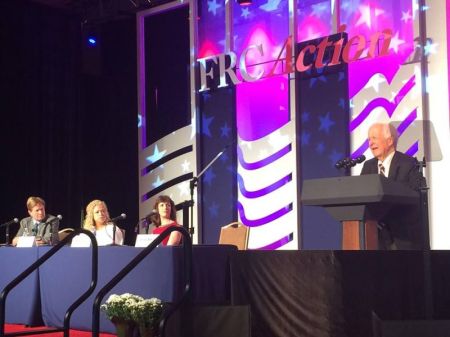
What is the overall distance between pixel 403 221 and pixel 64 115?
255 inches

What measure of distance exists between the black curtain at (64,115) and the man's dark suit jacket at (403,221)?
579 centimetres

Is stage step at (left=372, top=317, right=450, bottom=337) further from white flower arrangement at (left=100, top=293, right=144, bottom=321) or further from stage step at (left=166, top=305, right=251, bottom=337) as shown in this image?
white flower arrangement at (left=100, top=293, right=144, bottom=321)

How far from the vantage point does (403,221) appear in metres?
4.73

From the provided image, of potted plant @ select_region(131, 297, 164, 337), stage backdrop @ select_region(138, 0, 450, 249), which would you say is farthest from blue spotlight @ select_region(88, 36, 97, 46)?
potted plant @ select_region(131, 297, 164, 337)

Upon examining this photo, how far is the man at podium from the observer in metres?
4.69

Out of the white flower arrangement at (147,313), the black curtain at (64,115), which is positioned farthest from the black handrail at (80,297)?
the black curtain at (64,115)

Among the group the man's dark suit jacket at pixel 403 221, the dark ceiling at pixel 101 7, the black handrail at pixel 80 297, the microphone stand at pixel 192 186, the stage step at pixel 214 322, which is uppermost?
the dark ceiling at pixel 101 7

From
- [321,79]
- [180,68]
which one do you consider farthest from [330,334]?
[180,68]

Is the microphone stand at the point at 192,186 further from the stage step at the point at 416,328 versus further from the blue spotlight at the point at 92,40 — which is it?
the stage step at the point at 416,328

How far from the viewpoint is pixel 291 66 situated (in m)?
8.48

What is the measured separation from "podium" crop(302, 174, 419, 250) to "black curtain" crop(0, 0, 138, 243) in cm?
593

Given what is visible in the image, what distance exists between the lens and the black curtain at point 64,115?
965cm

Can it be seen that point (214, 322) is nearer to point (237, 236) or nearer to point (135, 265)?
point (135, 265)

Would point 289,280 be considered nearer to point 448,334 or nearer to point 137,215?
point 448,334
